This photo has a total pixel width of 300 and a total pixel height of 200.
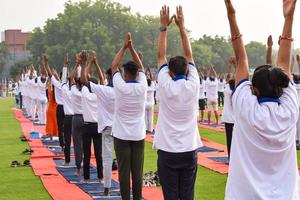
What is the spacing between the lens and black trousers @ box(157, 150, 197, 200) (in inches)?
232

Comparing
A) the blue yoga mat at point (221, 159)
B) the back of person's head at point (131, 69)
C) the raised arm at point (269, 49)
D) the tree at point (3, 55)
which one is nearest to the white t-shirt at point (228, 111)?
the blue yoga mat at point (221, 159)

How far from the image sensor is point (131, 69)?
7.40 m

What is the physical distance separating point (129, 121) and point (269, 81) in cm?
395

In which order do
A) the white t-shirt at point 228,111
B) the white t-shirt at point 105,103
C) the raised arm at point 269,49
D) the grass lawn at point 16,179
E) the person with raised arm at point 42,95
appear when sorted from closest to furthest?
the raised arm at point 269,49 → the white t-shirt at point 105,103 → the grass lawn at point 16,179 → the white t-shirt at point 228,111 → the person with raised arm at point 42,95

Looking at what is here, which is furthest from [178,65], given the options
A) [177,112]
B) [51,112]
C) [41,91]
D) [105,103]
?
[41,91]

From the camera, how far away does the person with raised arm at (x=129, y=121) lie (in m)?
7.46

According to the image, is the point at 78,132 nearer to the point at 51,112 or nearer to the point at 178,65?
the point at 178,65

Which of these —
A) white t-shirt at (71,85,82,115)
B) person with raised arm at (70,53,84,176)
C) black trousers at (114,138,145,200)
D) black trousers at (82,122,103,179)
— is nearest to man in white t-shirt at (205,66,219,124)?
person with raised arm at (70,53,84,176)

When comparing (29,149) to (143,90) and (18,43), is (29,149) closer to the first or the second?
(143,90)

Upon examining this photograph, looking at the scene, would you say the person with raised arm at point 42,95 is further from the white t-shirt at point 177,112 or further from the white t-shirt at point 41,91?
the white t-shirt at point 177,112

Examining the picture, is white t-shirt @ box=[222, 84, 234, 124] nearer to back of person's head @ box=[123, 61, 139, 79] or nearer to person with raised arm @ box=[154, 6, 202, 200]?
back of person's head @ box=[123, 61, 139, 79]

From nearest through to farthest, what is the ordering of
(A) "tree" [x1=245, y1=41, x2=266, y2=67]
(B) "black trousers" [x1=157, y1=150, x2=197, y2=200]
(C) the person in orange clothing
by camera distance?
(B) "black trousers" [x1=157, y1=150, x2=197, y2=200] < (C) the person in orange clothing < (A) "tree" [x1=245, y1=41, x2=266, y2=67]

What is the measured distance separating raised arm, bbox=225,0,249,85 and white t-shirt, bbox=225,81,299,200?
0.09 metres

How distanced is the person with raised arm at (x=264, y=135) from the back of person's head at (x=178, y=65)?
182cm
